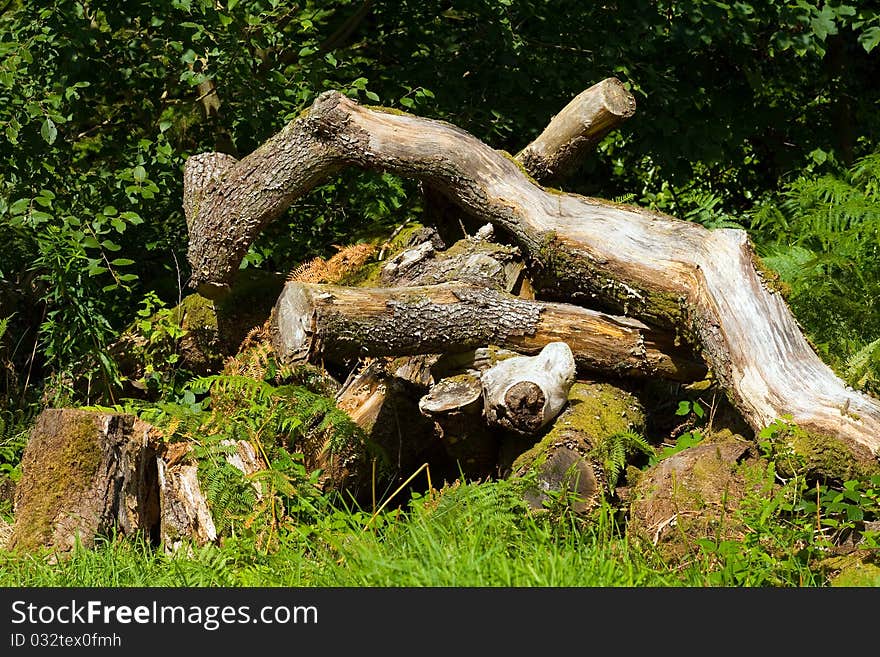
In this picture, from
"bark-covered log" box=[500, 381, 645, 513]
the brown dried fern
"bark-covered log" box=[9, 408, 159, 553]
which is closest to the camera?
"bark-covered log" box=[500, 381, 645, 513]

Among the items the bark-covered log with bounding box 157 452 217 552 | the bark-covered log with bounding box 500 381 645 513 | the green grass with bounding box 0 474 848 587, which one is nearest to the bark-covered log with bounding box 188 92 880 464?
the bark-covered log with bounding box 500 381 645 513

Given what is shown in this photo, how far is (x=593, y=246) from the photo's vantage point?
5.60m

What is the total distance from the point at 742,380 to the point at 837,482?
66 centimetres

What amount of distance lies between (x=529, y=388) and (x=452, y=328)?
0.69 meters

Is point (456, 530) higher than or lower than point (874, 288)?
lower

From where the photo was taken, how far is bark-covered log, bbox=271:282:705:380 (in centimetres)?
538

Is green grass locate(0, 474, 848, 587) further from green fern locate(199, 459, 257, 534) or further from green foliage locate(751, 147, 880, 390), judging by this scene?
green foliage locate(751, 147, 880, 390)

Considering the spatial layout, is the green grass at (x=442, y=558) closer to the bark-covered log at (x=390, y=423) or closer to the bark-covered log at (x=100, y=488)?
the bark-covered log at (x=100, y=488)

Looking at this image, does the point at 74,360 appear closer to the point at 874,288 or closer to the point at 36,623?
the point at 36,623

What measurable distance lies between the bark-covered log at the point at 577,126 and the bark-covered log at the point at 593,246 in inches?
17.8

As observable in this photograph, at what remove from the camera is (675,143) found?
27.2ft

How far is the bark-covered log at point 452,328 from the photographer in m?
A: 5.38

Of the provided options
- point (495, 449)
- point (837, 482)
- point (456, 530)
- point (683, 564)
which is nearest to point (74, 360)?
point (495, 449)

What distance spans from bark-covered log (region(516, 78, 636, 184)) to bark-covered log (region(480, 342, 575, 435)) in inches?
65.7
